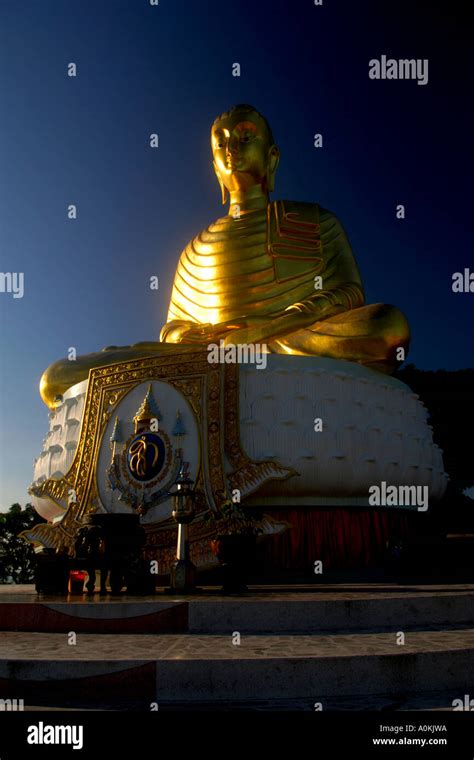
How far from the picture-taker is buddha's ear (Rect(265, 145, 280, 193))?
14109 mm

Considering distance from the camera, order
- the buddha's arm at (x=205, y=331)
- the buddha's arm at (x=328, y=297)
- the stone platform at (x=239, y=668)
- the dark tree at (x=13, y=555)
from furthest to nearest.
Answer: the dark tree at (x=13, y=555)
the buddha's arm at (x=205, y=331)
the buddha's arm at (x=328, y=297)
the stone platform at (x=239, y=668)

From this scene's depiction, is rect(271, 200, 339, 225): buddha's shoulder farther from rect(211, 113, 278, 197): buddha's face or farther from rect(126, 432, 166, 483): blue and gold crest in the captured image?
rect(126, 432, 166, 483): blue and gold crest

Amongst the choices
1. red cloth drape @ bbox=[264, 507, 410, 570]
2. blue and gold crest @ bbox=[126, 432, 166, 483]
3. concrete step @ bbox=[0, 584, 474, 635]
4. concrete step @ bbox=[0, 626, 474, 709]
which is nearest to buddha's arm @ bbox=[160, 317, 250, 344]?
blue and gold crest @ bbox=[126, 432, 166, 483]

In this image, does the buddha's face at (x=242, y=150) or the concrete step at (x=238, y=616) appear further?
the buddha's face at (x=242, y=150)

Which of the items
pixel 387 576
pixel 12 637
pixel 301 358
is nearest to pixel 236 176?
pixel 301 358

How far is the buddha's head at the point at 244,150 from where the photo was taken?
13828 mm

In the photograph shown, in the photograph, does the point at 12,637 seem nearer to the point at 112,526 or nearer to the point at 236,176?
the point at 112,526

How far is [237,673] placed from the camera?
3.86m

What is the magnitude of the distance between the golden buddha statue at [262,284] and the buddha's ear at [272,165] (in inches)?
0.8

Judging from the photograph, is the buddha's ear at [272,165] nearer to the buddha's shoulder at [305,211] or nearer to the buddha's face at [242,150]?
the buddha's face at [242,150]

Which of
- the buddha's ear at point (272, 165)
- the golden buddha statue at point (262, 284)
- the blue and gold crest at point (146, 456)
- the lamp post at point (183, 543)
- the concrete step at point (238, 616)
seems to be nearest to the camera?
the concrete step at point (238, 616)

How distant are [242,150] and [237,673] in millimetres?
11569

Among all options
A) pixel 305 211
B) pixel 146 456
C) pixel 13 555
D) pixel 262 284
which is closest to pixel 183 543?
pixel 146 456

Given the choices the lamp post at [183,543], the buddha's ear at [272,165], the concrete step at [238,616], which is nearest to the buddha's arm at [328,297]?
the buddha's ear at [272,165]
